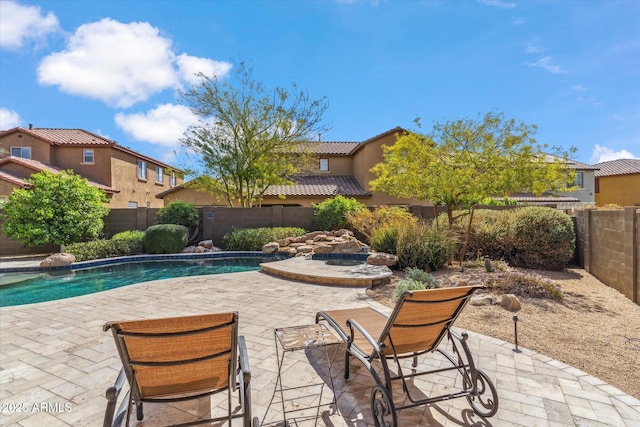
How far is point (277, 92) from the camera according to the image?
17.2 metres

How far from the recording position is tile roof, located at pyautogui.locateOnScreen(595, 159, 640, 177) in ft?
97.2

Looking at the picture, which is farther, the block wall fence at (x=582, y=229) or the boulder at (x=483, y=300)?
the block wall fence at (x=582, y=229)

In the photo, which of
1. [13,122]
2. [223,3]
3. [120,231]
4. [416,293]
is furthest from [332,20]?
[13,122]

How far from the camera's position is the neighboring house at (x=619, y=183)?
1152 inches

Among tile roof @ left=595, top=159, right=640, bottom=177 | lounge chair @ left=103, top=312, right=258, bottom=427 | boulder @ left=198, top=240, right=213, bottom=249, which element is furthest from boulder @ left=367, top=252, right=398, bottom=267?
tile roof @ left=595, top=159, right=640, bottom=177

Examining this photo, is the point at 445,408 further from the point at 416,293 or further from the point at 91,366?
the point at 91,366

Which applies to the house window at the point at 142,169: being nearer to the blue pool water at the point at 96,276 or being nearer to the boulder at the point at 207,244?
the boulder at the point at 207,244

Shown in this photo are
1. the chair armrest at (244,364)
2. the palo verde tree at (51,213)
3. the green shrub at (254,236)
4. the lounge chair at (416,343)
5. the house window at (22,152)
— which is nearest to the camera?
the chair armrest at (244,364)

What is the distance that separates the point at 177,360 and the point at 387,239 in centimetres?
823

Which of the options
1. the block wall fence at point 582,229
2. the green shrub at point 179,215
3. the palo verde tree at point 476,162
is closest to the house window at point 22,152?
the block wall fence at point 582,229

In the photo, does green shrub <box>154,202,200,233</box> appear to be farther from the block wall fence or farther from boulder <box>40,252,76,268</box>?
boulder <box>40,252,76,268</box>

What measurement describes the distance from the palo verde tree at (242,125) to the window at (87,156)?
866 centimetres

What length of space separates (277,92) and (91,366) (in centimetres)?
1588

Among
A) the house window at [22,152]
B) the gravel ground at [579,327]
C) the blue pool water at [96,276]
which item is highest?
the house window at [22,152]
